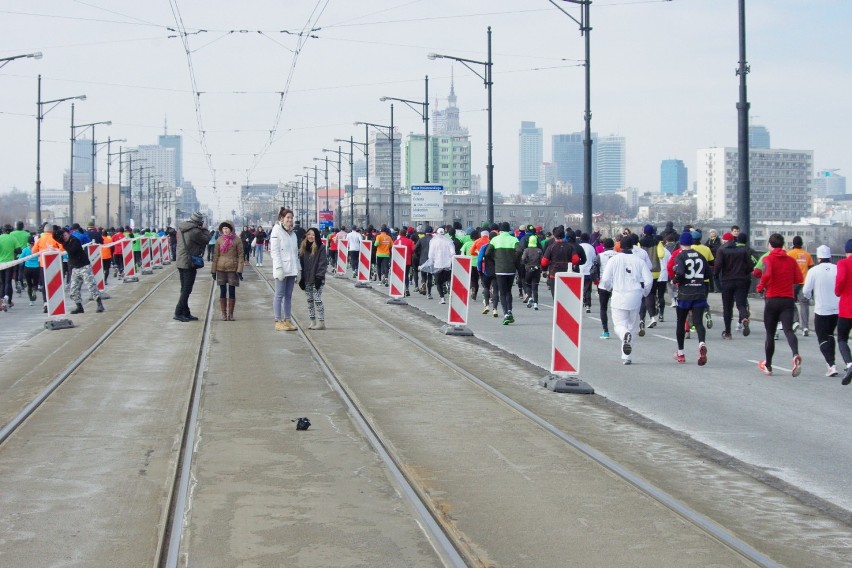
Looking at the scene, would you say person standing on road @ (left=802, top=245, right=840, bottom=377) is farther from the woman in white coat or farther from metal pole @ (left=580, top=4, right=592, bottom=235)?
metal pole @ (left=580, top=4, right=592, bottom=235)

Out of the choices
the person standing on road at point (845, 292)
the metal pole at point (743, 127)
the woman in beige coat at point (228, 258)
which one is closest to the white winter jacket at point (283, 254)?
the woman in beige coat at point (228, 258)

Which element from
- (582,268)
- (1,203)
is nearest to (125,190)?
(1,203)

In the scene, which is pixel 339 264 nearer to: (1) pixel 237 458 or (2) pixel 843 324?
(2) pixel 843 324

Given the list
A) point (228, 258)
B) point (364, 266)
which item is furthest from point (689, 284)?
point (364, 266)

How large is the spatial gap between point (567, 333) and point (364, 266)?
22.7 meters

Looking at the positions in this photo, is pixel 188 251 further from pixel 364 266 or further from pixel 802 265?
pixel 364 266

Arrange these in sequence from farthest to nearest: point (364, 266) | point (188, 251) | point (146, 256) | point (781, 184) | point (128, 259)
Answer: point (781, 184), point (146, 256), point (128, 259), point (364, 266), point (188, 251)

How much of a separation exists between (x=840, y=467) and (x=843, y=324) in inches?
198

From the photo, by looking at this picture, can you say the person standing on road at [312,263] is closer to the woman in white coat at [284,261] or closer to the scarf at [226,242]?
the woman in white coat at [284,261]

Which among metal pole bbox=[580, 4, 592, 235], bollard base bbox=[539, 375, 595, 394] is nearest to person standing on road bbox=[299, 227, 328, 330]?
bollard base bbox=[539, 375, 595, 394]

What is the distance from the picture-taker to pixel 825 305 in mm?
14266

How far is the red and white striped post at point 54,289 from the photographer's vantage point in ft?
66.6

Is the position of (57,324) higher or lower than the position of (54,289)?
lower

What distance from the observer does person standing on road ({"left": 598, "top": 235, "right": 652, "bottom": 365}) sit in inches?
613
